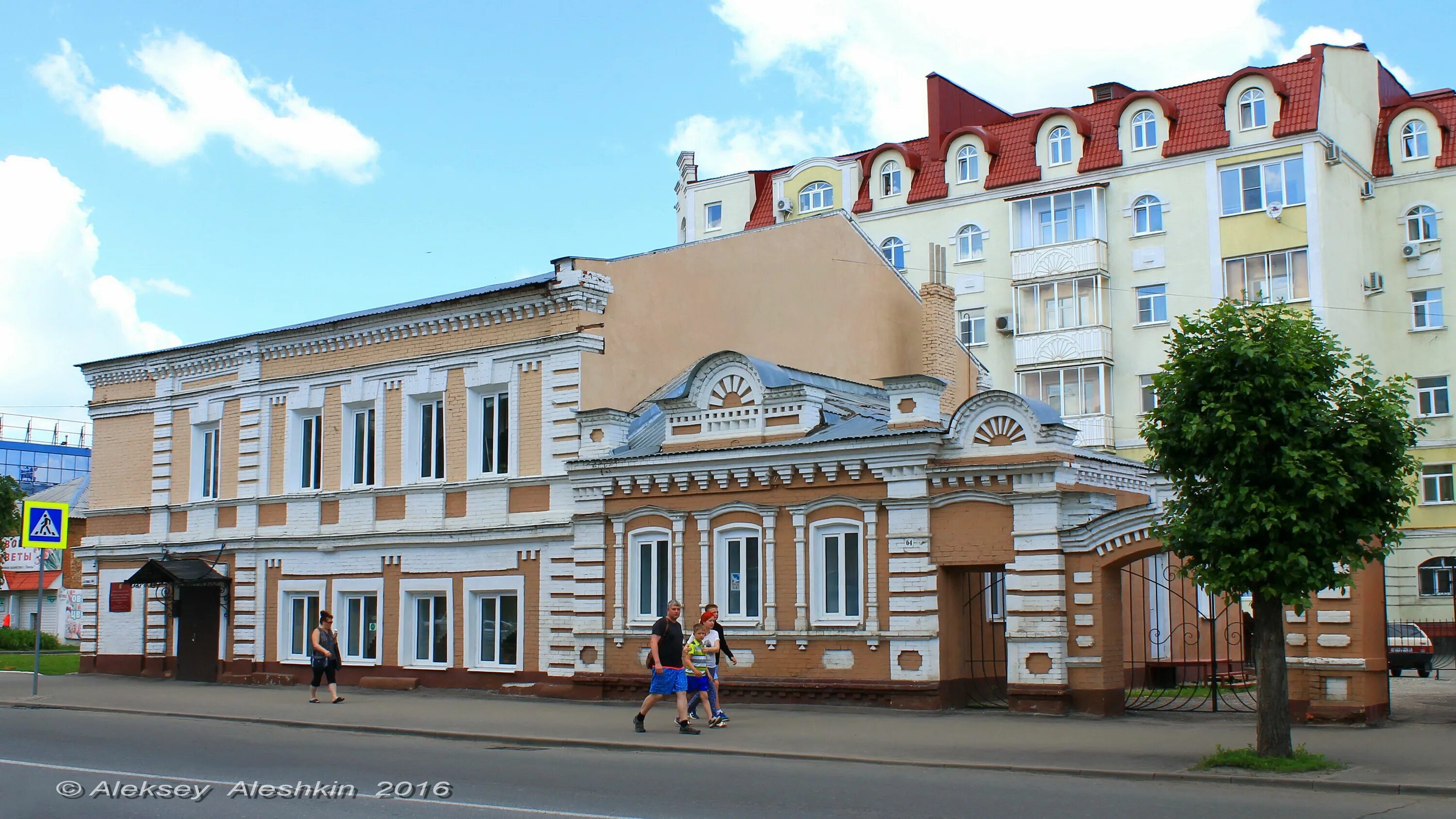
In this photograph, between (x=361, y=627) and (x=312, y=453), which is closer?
(x=361, y=627)

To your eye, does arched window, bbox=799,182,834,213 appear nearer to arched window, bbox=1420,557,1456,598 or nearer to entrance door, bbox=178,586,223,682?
arched window, bbox=1420,557,1456,598

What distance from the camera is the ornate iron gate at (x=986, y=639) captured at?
817 inches

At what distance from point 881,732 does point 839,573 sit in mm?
4138

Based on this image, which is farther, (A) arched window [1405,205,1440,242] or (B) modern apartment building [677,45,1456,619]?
(A) arched window [1405,205,1440,242]

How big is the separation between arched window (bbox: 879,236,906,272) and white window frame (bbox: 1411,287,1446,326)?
1653 cm

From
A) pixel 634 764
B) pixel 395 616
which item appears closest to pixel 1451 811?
pixel 634 764

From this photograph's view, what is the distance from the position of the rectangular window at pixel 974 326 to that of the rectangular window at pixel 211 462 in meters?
27.2

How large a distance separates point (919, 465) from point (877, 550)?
1459 mm

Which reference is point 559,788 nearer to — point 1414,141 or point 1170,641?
point 1170,641


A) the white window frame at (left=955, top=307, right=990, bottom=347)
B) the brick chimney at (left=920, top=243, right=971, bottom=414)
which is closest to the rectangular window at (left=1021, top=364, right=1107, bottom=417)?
the white window frame at (left=955, top=307, right=990, bottom=347)

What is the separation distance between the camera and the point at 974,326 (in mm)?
49344

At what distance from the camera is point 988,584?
21844 mm

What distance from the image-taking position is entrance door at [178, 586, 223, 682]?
29.2 metres

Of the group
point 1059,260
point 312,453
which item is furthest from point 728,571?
point 1059,260
